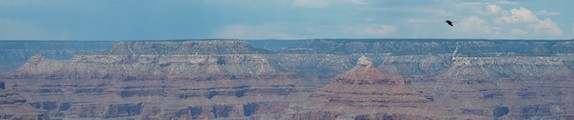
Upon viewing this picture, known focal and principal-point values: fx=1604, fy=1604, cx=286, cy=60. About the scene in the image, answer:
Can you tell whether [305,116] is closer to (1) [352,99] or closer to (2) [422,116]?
(1) [352,99]

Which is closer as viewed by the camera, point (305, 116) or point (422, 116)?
point (422, 116)

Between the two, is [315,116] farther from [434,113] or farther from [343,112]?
[434,113]

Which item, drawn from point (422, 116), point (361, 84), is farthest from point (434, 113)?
point (361, 84)

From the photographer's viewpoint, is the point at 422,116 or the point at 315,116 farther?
the point at 315,116

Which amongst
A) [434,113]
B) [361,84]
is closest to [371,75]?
[361,84]

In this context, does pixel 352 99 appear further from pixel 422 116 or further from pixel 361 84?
pixel 422 116

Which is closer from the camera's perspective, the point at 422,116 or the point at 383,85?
the point at 422,116

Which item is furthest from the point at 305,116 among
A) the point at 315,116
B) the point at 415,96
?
the point at 415,96
